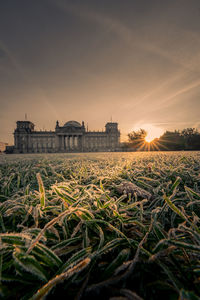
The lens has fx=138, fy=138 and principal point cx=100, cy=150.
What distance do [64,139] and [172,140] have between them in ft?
119

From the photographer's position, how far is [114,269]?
33cm

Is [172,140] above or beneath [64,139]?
beneath

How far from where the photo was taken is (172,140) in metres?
28.2

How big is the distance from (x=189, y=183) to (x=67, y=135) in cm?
5182

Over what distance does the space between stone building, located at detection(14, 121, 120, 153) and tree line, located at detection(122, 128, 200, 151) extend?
899 cm

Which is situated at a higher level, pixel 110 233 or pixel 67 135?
pixel 67 135

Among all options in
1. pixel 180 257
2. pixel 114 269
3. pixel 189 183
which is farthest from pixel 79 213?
pixel 189 183

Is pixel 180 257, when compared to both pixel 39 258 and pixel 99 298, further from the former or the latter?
pixel 39 258

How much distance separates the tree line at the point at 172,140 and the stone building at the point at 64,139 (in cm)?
899

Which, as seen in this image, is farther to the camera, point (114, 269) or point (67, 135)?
point (67, 135)

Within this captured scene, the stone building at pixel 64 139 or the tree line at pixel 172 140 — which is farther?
the stone building at pixel 64 139

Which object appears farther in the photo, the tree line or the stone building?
the stone building

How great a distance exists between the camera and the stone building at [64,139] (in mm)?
50781

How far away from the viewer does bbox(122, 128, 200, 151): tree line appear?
78.3 feet
